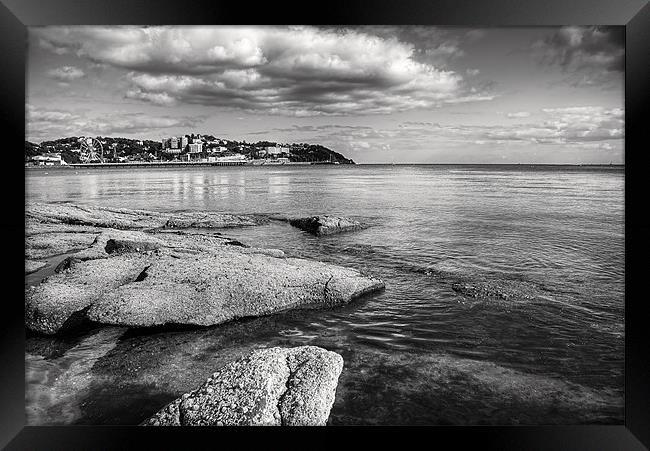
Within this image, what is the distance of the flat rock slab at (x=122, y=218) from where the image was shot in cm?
1127

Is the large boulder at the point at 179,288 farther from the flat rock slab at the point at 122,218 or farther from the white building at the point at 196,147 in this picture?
the white building at the point at 196,147

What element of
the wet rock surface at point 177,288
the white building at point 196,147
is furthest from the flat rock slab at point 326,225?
the white building at point 196,147

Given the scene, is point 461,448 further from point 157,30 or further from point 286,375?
point 157,30

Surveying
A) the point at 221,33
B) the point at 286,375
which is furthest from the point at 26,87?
the point at 221,33

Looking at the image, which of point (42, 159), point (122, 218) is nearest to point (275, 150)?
point (122, 218)

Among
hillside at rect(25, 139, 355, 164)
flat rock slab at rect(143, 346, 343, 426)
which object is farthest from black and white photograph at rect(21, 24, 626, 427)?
hillside at rect(25, 139, 355, 164)

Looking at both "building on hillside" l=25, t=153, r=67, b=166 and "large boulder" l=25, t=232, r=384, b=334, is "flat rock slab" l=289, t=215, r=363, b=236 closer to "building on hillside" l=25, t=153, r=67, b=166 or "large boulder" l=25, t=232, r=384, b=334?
"large boulder" l=25, t=232, r=384, b=334

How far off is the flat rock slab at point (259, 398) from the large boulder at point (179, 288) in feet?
4.94

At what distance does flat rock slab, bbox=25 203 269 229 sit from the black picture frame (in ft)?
25.7

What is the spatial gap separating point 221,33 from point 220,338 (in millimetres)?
5571
